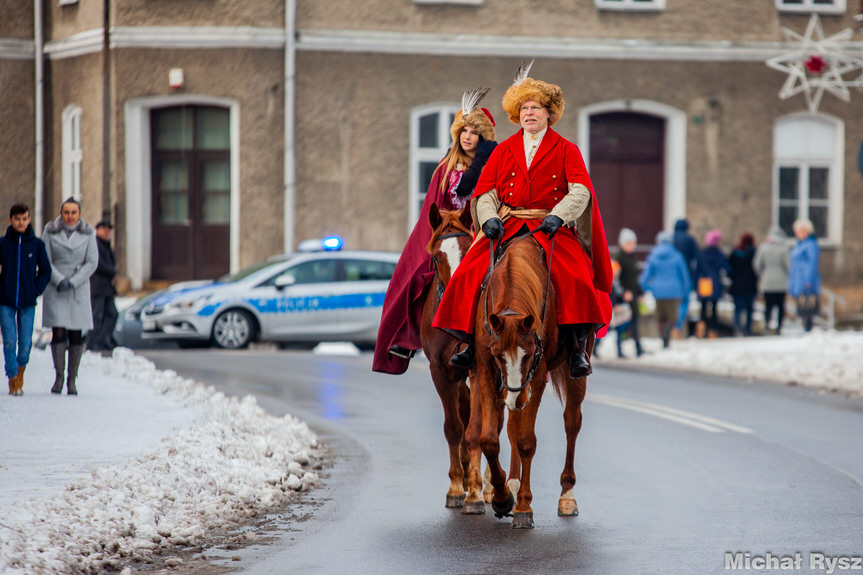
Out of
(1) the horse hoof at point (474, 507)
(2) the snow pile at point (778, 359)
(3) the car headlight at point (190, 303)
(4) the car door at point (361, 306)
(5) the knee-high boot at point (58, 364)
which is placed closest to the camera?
(1) the horse hoof at point (474, 507)

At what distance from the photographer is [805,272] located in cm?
2239

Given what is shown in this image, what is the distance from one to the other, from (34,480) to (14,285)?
492 centimetres

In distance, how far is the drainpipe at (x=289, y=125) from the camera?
25734 millimetres

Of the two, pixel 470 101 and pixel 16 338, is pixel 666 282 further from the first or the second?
pixel 470 101

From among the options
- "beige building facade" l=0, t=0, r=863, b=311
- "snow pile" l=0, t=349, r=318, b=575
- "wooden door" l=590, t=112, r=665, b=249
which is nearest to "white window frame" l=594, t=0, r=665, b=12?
"beige building facade" l=0, t=0, r=863, b=311

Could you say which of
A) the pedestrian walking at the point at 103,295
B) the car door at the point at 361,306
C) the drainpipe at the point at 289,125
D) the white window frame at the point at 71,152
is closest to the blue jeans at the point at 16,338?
the pedestrian walking at the point at 103,295

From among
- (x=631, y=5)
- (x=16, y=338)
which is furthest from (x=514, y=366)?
(x=631, y=5)

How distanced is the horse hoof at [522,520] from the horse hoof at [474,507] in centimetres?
42

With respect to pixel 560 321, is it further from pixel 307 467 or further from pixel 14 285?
pixel 14 285

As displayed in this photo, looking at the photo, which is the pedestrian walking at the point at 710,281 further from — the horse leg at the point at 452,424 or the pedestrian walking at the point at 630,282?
the horse leg at the point at 452,424

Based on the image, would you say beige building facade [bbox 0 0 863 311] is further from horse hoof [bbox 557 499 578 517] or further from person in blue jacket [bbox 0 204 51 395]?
horse hoof [bbox 557 499 578 517]

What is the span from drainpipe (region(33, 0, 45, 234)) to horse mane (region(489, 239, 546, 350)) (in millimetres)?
20356

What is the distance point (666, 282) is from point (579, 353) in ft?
42.8

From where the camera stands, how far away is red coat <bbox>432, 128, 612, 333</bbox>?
7512 mm
